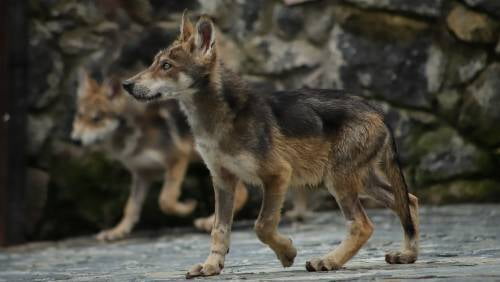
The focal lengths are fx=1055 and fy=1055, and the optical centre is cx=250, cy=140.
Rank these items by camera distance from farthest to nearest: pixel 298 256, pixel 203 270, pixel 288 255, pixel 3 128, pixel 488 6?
pixel 3 128, pixel 488 6, pixel 298 256, pixel 288 255, pixel 203 270

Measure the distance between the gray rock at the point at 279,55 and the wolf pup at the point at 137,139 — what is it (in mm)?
855

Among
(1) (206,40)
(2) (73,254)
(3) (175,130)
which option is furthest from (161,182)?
(1) (206,40)

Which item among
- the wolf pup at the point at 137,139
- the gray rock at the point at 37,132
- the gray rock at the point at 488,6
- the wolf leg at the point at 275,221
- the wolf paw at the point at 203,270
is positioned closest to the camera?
the wolf paw at the point at 203,270

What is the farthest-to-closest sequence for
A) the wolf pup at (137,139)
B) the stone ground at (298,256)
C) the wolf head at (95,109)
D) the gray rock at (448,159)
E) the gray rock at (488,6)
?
the wolf head at (95,109), the wolf pup at (137,139), the gray rock at (448,159), the gray rock at (488,6), the stone ground at (298,256)

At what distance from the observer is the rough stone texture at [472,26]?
29.8 ft

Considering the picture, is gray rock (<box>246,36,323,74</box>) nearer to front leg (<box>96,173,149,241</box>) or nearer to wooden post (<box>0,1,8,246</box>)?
front leg (<box>96,173,149,241</box>)

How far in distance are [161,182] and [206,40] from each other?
442 centimetres

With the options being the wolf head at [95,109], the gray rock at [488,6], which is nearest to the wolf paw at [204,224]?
the wolf head at [95,109]

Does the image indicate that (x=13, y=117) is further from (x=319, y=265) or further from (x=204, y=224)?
(x=319, y=265)

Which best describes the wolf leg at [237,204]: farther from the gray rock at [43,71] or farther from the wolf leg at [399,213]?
the wolf leg at [399,213]

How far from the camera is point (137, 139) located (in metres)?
9.52

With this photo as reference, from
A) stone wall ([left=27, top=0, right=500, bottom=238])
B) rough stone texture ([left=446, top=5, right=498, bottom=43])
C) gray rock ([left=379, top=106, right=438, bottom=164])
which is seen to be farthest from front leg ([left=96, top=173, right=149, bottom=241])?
rough stone texture ([left=446, top=5, right=498, bottom=43])

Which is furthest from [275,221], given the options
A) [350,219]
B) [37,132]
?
[37,132]

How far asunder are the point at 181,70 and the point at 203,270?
113 cm
